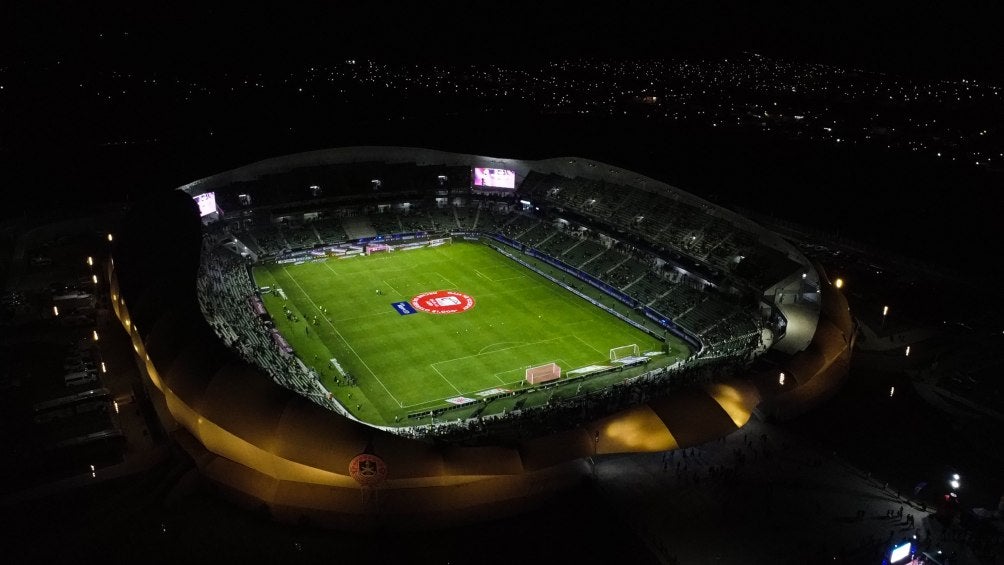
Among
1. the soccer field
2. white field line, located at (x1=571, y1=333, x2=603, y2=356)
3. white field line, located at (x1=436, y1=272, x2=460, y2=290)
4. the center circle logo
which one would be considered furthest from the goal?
white field line, located at (x1=436, y1=272, x2=460, y2=290)

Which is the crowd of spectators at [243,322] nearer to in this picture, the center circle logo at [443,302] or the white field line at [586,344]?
the center circle logo at [443,302]

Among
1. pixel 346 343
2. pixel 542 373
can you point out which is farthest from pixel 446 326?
pixel 542 373

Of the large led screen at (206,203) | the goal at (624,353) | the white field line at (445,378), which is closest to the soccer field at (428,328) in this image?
the white field line at (445,378)

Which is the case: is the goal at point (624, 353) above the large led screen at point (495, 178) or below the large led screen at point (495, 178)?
below

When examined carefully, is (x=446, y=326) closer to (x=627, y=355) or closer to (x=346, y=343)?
(x=346, y=343)

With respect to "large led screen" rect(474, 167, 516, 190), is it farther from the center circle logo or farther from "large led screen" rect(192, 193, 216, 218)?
"large led screen" rect(192, 193, 216, 218)
